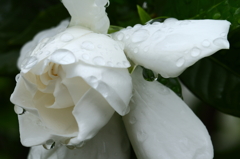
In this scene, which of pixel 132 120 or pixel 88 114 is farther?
pixel 132 120

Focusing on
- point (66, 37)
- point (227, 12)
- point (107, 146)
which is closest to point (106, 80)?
point (66, 37)

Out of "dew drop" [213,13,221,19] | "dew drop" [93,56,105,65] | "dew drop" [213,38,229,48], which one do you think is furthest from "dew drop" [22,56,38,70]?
→ "dew drop" [213,13,221,19]

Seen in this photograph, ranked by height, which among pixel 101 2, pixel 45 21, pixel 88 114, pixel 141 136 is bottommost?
pixel 45 21

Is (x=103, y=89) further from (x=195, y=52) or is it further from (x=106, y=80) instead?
(x=195, y=52)

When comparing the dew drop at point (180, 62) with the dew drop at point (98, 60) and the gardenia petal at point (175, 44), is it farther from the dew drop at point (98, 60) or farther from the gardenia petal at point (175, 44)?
the dew drop at point (98, 60)

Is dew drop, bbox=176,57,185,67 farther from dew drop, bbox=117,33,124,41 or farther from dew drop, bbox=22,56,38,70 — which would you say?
dew drop, bbox=22,56,38,70

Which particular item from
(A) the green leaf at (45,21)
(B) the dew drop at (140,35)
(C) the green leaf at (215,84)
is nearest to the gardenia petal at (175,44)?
(B) the dew drop at (140,35)

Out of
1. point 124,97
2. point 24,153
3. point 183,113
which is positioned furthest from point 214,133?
point 124,97
